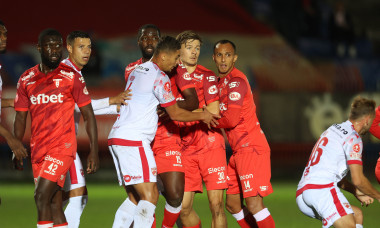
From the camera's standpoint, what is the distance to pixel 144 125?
661 cm

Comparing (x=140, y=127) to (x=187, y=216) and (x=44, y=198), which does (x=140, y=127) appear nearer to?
(x=44, y=198)

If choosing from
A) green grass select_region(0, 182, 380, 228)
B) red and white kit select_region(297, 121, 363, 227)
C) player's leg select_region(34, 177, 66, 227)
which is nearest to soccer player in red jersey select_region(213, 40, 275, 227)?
red and white kit select_region(297, 121, 363, 227)

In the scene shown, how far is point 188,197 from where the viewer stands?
732 centimetres

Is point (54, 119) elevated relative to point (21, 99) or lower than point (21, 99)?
lower

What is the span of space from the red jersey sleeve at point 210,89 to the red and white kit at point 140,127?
721 mm

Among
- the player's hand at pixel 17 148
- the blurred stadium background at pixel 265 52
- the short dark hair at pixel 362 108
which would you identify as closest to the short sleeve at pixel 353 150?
the short dark hair at pixel 362 108

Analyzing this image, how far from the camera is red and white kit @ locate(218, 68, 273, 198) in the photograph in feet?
23.4

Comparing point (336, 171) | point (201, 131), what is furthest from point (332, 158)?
point (201, 131)

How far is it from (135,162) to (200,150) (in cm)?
107

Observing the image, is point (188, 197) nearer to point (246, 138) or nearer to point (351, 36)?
point (246, 138)

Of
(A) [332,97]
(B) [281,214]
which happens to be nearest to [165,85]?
(B) [281,214]

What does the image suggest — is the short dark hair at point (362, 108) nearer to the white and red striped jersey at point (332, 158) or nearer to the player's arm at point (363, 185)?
the white and red striped jersey at point (332, 158)

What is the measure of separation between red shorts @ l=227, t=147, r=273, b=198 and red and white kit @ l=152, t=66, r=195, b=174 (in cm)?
64

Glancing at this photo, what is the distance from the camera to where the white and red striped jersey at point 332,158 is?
257 inches
